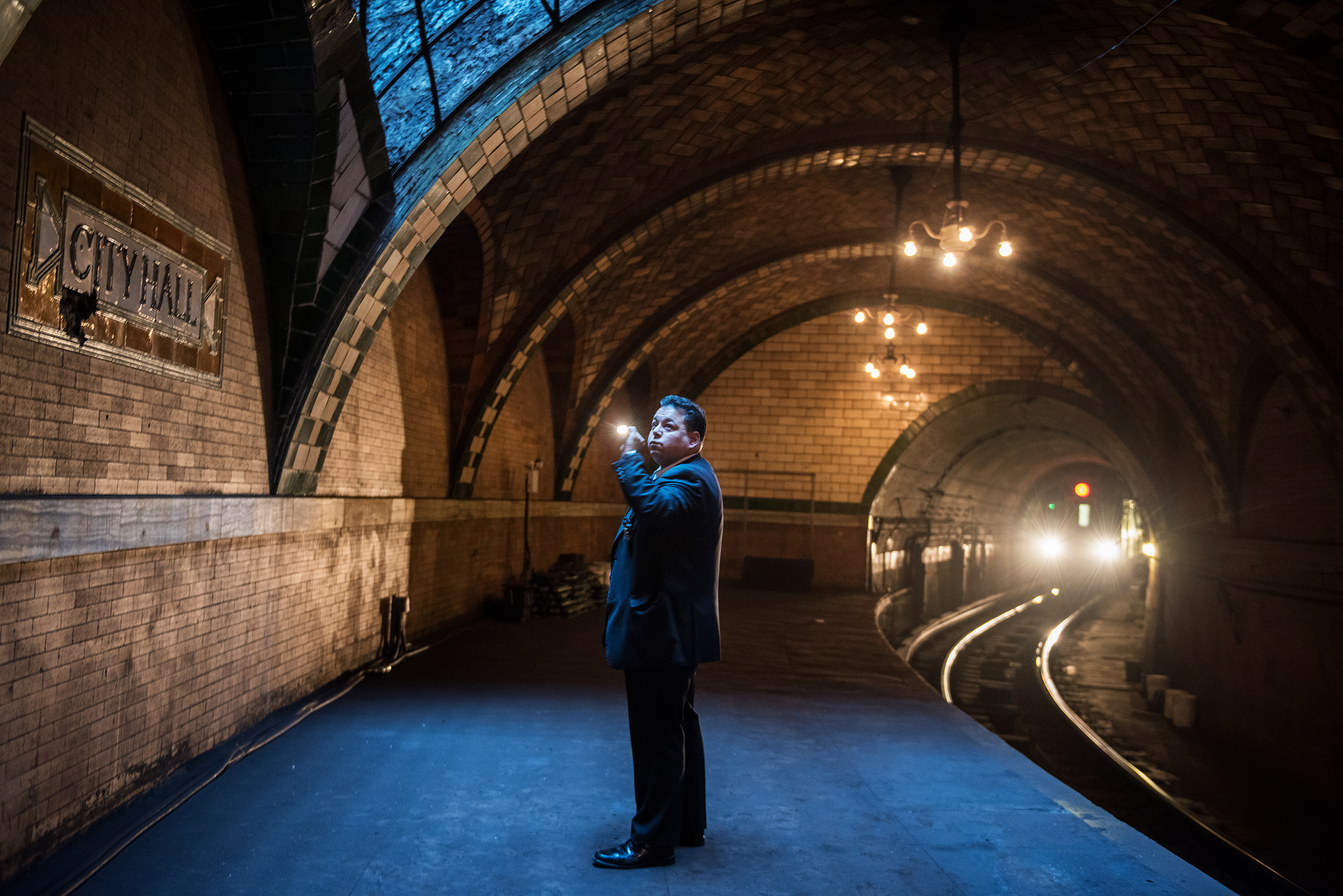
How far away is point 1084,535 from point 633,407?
1234 inches

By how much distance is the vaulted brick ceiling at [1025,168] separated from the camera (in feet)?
24.3

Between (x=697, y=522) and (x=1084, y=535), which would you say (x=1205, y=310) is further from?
(x=1084, y=535)

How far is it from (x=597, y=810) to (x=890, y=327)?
43.3ft

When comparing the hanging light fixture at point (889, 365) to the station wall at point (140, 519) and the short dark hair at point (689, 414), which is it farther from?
the short dark hair at point (689, 414)

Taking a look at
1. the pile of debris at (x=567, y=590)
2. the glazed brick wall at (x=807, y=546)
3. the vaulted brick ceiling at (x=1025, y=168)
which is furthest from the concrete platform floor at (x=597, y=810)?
the glazed brick wall at (x=807, y=546)

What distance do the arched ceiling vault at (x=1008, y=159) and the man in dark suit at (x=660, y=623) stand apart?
3423 millimetres

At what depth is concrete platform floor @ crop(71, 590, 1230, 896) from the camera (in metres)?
3.44

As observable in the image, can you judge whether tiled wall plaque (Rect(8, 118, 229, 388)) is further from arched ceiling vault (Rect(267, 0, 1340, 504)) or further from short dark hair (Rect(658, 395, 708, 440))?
short dark hair (Rect(658, 395, 708, 440))

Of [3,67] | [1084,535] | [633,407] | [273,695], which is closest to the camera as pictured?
[3,67]

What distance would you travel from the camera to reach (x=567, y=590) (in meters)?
11.8

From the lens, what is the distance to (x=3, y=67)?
3.26m

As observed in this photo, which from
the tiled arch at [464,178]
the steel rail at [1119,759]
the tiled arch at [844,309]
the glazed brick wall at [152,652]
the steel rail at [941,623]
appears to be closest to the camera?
the glazed brick wall at [152,652]

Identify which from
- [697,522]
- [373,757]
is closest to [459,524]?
[373,757]

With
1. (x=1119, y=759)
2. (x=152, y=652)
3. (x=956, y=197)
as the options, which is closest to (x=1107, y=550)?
(x=1119, y=759)
